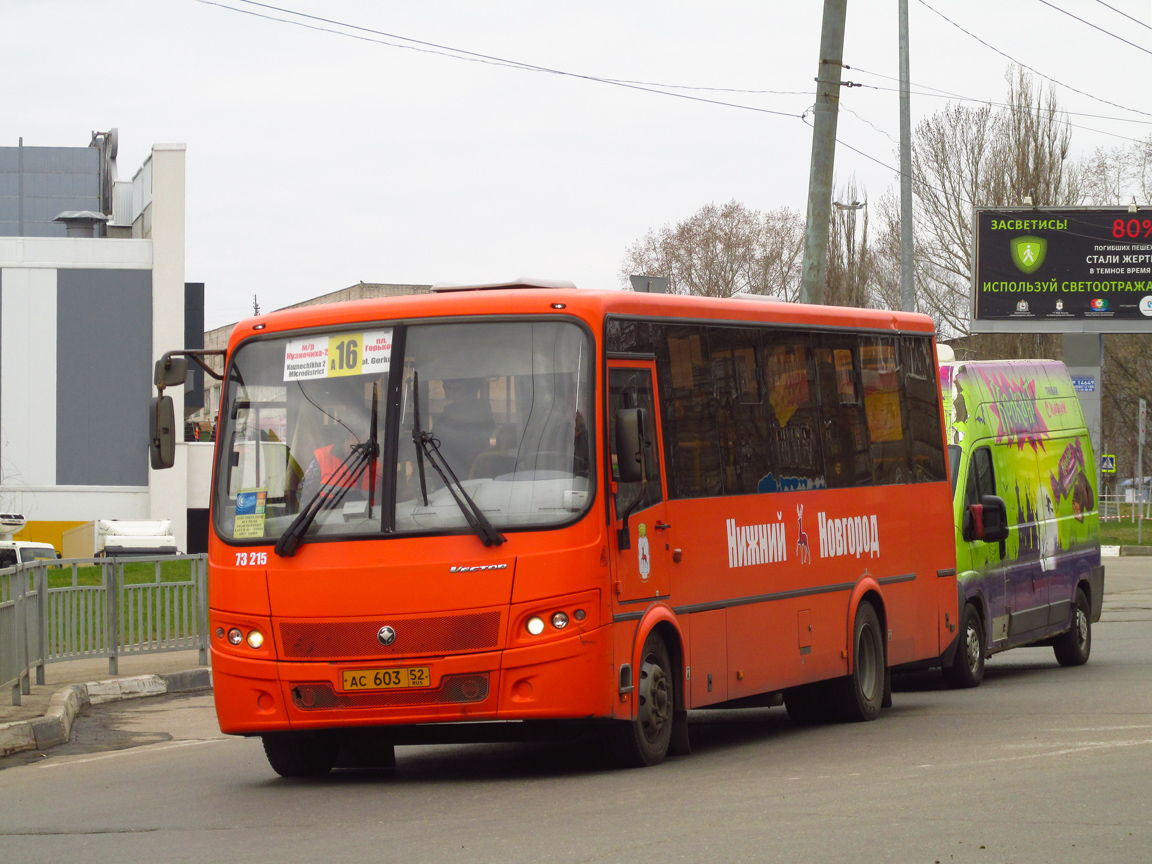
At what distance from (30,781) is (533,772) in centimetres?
326

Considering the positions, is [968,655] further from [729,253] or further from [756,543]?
[729,253]

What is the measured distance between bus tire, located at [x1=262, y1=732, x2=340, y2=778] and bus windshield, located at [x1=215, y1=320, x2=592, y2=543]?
1313 millimetres

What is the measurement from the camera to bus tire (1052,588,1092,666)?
1777 cm

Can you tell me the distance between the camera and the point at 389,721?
29.6ft

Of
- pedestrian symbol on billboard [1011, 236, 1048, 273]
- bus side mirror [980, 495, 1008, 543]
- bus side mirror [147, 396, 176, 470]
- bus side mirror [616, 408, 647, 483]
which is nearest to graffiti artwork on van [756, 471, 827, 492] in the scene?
bus side mirror [616, 408, 647, 483]

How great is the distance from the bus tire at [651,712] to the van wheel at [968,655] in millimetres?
5901

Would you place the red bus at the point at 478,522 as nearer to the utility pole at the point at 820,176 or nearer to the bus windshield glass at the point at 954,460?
the bus windshield glass at the point at 954,460

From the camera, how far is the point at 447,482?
9.12 metres

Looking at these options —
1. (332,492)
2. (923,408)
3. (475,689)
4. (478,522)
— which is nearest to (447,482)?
(478,522)

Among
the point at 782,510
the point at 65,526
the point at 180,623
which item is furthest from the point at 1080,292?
the point at 782,510

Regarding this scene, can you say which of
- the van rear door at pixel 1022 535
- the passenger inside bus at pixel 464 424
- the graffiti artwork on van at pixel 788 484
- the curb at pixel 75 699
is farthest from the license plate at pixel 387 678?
the van rear door at pixel 1022 535

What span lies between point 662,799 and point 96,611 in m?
10.5

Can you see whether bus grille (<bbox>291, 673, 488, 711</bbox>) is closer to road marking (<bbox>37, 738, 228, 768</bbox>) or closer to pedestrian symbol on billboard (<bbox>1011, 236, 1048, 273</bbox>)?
road marking (<bbox>37, 738, 228, 768</bbox>)

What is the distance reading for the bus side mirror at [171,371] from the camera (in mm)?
9945
